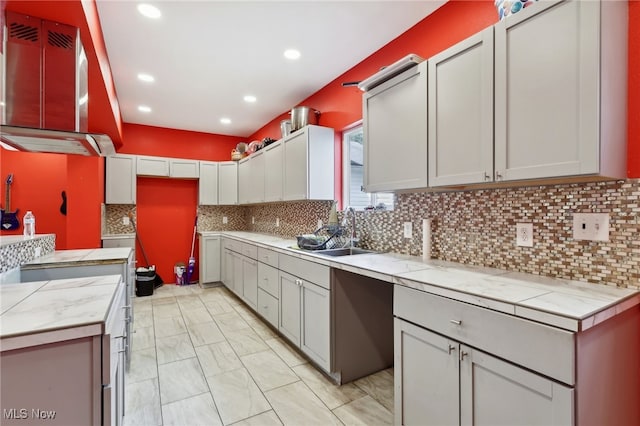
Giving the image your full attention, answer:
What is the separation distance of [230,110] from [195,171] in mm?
1396

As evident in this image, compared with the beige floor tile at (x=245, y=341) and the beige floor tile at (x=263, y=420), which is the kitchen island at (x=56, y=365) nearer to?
the beige floor tile at (x=263, y=420)

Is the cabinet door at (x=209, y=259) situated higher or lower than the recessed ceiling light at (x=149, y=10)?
lower

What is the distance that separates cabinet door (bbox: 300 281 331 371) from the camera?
2.22 meters

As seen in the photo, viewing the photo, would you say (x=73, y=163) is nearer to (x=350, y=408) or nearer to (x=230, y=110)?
(x=230, y=110)

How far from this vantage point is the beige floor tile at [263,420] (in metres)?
1.79

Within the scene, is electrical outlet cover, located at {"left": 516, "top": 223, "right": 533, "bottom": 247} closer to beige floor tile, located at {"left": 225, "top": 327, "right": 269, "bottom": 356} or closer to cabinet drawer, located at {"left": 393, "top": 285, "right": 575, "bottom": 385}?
cabinet drawer, located at {"left": 393, "top": 285, "right": 575, "bottom": 385}

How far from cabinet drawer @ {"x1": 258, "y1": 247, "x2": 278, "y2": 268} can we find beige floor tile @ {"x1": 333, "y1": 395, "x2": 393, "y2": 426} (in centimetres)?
140

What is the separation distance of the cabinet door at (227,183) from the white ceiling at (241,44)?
1468 millimetres

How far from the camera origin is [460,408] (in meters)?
1.34

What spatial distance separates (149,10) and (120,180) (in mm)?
3115

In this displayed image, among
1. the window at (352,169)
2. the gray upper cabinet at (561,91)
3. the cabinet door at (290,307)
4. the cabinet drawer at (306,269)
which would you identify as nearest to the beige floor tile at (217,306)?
the cabinet door at (290,307)

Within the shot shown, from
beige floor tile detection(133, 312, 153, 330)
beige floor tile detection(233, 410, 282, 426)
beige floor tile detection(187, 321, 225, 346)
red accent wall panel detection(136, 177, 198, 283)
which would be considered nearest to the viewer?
beige floor tile detection(233, 410, 282, 426)

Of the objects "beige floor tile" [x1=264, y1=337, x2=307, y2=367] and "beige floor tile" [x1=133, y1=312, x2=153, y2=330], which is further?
"beige floor tile" [x1=133, y1=312, x2=153, y2=330]

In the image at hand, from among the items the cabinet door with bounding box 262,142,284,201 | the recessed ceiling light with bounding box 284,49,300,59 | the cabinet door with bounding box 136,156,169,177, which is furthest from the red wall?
the cabinet door with bounding box 136,156,169,177
